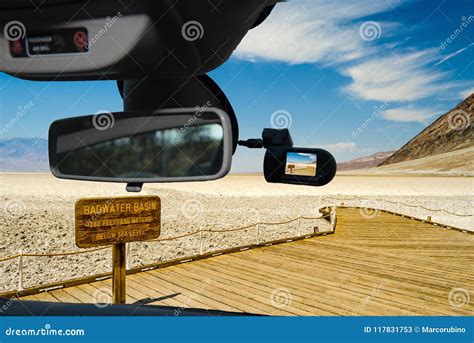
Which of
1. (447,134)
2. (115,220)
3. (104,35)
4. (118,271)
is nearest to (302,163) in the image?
(104,35)

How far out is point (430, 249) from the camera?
9.16m

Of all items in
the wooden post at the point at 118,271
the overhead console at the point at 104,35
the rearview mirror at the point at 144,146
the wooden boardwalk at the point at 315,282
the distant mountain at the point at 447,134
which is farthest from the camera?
the distant mountain at the point at 447,134

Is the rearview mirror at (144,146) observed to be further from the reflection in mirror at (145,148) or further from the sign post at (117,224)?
the sign post at (117,224)

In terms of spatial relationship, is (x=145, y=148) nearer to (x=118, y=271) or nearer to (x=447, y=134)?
(x=118, y=271)

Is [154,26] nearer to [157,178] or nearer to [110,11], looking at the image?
[110,11]

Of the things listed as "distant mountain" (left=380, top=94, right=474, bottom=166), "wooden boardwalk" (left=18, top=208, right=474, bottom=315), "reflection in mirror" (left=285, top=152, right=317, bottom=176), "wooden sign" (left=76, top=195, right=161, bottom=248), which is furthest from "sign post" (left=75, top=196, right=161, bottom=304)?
"distant mountain" (left=380, top=94, right=474, bottom=166)

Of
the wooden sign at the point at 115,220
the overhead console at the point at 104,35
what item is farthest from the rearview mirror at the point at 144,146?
the wooden sign at the point at 115,220

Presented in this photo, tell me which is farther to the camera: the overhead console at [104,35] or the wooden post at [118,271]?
the wooden post at [118,271]

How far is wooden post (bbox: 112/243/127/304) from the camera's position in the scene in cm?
481

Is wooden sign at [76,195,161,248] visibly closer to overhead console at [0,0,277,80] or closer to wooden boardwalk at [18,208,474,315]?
wooden boardwalk at [18,208,474,315]

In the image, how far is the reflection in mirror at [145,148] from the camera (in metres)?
1.48

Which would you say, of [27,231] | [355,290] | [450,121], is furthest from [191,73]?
[450,121]

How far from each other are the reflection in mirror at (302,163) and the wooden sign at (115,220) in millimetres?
3335

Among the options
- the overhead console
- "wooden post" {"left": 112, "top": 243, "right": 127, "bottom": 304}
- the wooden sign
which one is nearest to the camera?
the overhead console
